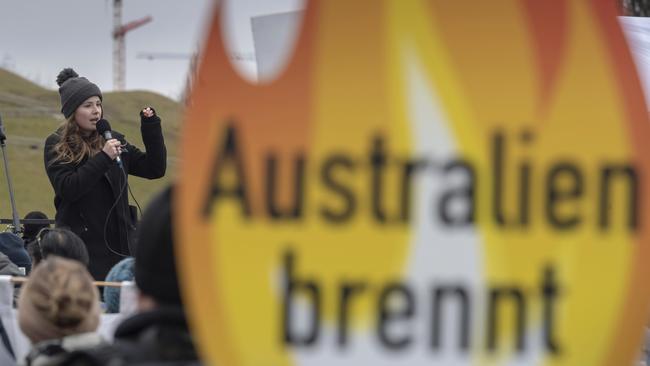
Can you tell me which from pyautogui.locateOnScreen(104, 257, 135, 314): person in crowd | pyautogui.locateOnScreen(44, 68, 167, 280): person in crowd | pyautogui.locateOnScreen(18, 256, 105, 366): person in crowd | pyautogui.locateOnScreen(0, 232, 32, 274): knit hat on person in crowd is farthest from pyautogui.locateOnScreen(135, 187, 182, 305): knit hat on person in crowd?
pyautogui.locateOnScreen(0, 232, 32, 274): knit hat on person in crowd

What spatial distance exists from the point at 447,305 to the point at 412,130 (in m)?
0.26

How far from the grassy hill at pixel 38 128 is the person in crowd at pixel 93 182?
25.4 m

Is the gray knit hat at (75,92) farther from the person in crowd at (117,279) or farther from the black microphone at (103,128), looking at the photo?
the person in crowd at (117,279)

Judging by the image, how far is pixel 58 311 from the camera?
10.9ft

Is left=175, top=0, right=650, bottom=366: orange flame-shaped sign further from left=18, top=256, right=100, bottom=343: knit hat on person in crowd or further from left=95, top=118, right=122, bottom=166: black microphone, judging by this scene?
left=95, top=118, right=122, bottom=166: black microphone

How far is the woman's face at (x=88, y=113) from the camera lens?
6.22 meters

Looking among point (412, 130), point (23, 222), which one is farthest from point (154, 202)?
point (23, 222)

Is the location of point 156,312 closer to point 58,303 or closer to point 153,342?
point 153,342

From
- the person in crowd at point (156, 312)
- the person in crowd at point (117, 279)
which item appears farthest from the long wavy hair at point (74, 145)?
the person in crowd at point (156, 312)

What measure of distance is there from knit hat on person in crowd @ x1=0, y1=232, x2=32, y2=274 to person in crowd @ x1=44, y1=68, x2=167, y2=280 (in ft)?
4.11

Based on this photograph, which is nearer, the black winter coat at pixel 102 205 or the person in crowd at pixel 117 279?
the person in crowd at pixel 117 279

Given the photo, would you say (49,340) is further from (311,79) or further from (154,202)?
(311,79)

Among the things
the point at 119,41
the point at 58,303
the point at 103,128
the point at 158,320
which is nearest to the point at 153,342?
the point at 158,320

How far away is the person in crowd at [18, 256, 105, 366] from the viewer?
10.7 ft
